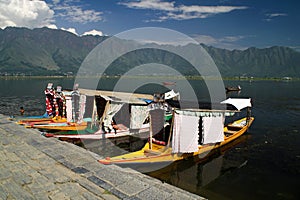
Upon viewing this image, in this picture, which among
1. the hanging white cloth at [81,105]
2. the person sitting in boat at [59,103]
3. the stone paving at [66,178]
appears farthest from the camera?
the person sitting in boat at [59,103]

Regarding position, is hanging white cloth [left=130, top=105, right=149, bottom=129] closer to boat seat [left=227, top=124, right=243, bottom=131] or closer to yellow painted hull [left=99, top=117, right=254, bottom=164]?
yellow painted hull [left=99, top=117, right=254, bottom=164]

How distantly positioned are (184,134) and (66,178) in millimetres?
9084

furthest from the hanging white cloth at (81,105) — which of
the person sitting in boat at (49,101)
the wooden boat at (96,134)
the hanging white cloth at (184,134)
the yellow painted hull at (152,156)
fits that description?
the hanging white cloth at (184,134)

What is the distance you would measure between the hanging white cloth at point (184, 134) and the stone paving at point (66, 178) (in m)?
6.11

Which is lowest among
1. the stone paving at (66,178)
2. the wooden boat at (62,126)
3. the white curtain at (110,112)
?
the wooden boat at (62,126)

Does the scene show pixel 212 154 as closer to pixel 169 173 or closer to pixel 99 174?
pixel 169 173

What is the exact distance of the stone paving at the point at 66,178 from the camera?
26.4 ft

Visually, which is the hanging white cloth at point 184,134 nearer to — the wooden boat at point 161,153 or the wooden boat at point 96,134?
the wooden boat at point 161,153

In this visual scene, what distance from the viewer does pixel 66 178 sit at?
30.0ft

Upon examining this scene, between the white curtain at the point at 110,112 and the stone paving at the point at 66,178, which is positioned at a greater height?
the white curtain at the point at 110,112

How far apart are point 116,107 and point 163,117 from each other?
17.1ft

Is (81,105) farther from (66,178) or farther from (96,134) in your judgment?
(66,178)

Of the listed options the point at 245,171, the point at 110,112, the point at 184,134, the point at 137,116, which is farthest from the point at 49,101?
the point at 245,171

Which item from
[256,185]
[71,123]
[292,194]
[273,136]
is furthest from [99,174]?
[273,136]
